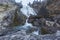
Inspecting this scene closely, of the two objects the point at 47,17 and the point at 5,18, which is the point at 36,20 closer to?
Result: the point at 47,17

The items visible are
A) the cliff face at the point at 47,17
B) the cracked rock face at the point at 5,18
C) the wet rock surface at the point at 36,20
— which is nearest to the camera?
the cracked rock face at the point at 5,18

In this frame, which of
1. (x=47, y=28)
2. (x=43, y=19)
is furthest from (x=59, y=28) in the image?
(x=43, y=19)

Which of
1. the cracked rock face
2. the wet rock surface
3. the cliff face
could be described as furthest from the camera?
the cliff face

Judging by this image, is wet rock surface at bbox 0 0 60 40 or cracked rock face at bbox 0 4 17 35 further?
wet rock surface at bbox 0 0 60 40

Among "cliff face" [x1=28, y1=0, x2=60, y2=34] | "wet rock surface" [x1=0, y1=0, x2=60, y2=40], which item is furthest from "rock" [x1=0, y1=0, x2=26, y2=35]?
"cliff face" [x1=28, y1=0, x2=60, y2=34]

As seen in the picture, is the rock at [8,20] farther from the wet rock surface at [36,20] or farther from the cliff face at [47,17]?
the cliff face at [47,17]

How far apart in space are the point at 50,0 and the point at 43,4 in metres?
0.40

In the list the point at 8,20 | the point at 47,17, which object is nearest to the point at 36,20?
the point at 47,17

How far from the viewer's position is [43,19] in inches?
275

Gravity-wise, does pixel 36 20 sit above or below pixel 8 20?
below

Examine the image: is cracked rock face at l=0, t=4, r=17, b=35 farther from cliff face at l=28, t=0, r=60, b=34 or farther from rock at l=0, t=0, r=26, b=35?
cliff face at l=28, t=0, r=60, b=34

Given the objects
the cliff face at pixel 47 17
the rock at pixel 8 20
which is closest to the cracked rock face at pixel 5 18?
the rock at pixel 8 20

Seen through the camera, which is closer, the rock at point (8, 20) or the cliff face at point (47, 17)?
the rock at point (8, 20)

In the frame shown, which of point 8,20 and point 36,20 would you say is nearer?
point 8,20
